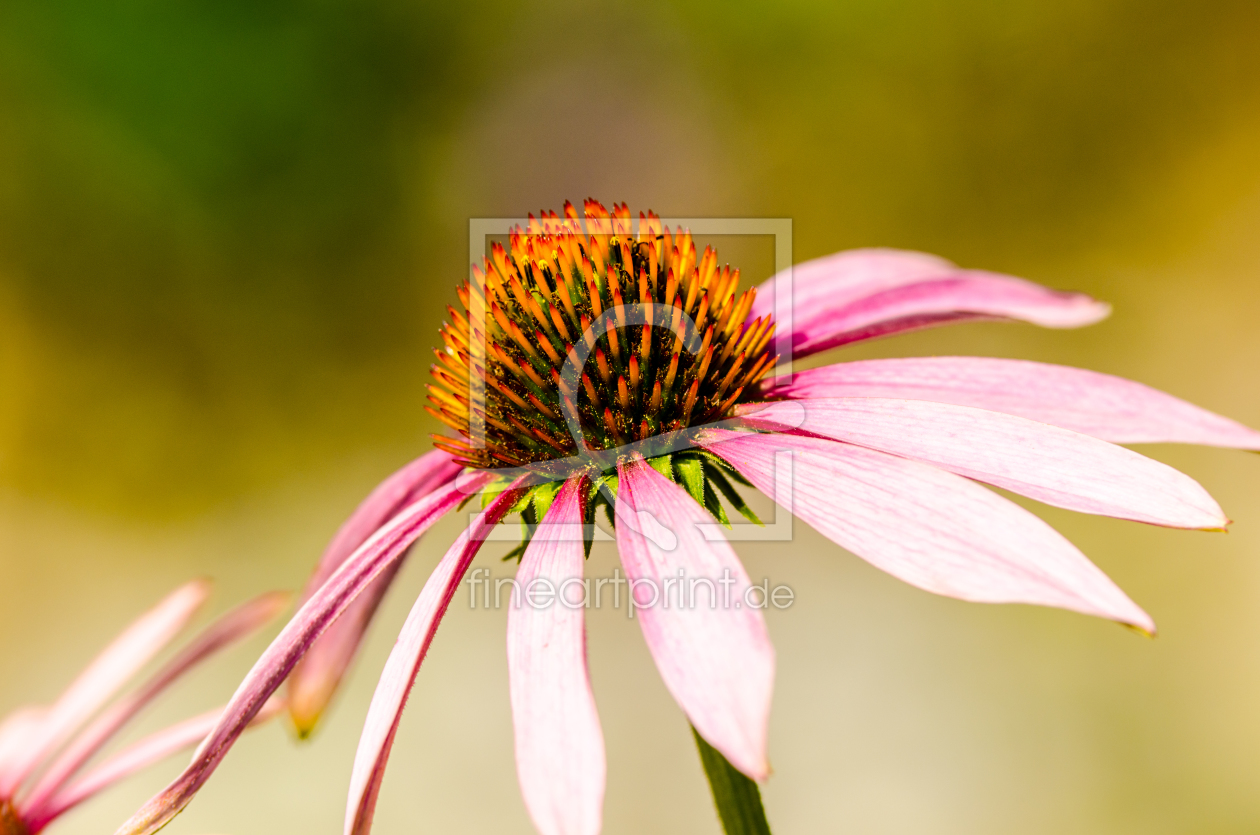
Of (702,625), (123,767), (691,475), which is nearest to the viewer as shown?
(702,625)

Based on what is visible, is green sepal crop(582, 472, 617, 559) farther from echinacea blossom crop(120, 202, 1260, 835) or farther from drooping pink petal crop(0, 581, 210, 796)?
drooping pink petal crop(0, 581, 210, 796)

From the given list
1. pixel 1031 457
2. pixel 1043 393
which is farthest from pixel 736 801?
pixel 1043 393

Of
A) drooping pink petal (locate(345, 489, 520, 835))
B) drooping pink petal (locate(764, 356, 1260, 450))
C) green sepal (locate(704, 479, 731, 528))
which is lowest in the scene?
drooping pink petal (locate(345, 489, 520, 835))

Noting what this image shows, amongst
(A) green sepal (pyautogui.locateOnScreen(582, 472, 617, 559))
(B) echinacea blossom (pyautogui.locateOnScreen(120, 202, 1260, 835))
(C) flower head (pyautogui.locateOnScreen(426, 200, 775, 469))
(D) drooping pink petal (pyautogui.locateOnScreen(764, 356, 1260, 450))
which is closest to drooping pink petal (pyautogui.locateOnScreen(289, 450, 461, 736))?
(B) echinacea blossom (pyautogui.locateOnScreen(120, 202, 1260, 835))

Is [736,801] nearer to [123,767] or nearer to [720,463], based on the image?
[720,463]

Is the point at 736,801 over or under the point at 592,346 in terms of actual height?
under

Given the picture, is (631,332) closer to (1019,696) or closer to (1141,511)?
(1141,511)

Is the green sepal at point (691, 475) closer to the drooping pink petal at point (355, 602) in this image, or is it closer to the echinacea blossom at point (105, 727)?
the drooping pink petal at point (355, 602)
